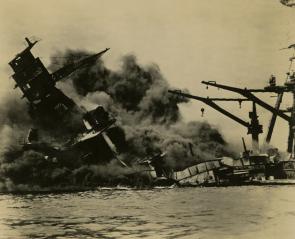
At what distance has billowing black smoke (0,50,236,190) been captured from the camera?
4.09m

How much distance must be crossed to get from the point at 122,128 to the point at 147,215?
811mm

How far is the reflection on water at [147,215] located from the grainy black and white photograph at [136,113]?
1 centimetres

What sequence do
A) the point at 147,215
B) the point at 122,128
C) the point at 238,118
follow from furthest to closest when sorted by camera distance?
the point at 122,128 → the point at 238,118 → the point at 147,215

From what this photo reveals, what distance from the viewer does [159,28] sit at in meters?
3.98

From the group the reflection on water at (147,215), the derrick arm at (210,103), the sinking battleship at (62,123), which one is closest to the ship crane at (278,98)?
the derrick arm at (210,103)

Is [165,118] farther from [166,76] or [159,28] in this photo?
[159,28]

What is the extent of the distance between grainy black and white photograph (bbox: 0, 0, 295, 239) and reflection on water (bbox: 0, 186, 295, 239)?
0.01 meters

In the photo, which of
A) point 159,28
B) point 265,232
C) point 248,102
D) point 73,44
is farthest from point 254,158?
point 73,44

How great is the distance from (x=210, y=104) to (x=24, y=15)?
150 cm

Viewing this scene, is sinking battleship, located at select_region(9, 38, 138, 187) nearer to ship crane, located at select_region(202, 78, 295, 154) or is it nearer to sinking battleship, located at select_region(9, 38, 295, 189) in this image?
sinking battleship, located at select_region(9, 38, 295, 189)

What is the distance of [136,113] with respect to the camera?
448 centimetres

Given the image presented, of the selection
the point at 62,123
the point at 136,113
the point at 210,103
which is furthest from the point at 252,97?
the point at 62,123

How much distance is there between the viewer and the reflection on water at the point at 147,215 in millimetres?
3584

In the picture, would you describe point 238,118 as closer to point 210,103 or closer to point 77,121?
point 210,103
